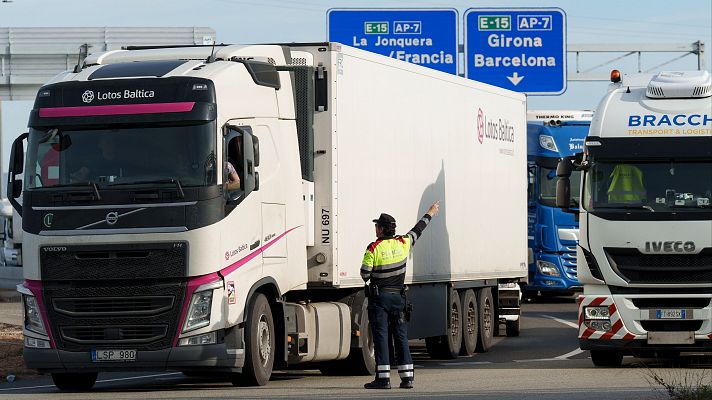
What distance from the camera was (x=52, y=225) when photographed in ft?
52.8

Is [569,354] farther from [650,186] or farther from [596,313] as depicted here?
[650,186]

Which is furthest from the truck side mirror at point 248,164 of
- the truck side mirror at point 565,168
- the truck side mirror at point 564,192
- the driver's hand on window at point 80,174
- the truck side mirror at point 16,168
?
the truck side mirror at point 564,192

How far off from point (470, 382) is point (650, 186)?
3893 mm

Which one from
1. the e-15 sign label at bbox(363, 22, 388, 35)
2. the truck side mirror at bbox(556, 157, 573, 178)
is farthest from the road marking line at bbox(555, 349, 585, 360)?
the e-15 sign label at bbox(363, 22, 388, 35)

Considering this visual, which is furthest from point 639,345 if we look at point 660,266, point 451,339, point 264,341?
point 264,341

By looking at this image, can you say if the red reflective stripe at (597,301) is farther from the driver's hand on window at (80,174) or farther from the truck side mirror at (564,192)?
the driver's hand on window at (80,174)

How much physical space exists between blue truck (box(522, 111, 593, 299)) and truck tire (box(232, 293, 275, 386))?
595 inches

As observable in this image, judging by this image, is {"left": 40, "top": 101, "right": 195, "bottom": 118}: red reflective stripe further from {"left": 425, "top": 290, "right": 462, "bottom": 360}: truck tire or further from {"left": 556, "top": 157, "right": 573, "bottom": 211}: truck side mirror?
{"left": 425, "top": 290, "right": 462, "bottom": 360}: truck tire

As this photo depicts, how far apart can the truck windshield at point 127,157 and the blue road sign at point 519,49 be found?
1725 centimetres

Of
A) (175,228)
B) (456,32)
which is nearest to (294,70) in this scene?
(175,228)

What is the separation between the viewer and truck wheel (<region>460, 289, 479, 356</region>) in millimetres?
22969

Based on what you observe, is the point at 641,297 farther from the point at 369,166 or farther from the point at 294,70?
the point at 294,70

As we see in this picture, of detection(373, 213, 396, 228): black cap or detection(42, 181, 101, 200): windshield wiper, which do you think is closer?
detection(42, 181, 101, 200): windshield wiper

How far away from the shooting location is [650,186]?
1969cm
